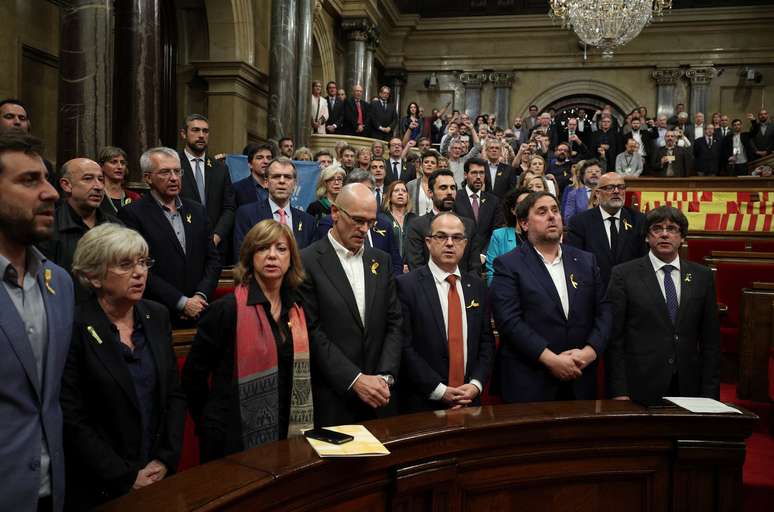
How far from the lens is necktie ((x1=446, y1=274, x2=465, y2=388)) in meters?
2.44

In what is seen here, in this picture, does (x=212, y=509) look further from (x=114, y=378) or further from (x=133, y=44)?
(x=133, y=44)

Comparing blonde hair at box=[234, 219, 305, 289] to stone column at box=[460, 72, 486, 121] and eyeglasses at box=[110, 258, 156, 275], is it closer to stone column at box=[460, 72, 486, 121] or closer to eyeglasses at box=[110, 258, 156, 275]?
eyeglasses at box=[110, 258, 156, 275]

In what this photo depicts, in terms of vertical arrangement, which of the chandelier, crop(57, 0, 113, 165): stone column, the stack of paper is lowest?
the stack of paper

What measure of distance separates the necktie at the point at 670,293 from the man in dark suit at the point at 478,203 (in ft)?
5.82

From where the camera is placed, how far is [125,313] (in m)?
1.79

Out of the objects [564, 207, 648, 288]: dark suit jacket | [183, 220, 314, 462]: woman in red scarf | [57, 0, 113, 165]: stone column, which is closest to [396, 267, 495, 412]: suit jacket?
[183, 220, 314, 462]: woman in red scarf

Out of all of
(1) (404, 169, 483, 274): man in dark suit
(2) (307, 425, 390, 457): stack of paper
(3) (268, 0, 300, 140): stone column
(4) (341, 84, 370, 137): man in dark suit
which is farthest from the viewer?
(4) (341, 84, 370, 137): man in dark suit

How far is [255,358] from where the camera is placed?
1.96m

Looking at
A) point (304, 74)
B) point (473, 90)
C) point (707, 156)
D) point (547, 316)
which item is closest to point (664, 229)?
point (547, 316)

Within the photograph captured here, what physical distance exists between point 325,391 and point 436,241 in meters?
0.70

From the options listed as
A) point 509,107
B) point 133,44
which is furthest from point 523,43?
point 133,44

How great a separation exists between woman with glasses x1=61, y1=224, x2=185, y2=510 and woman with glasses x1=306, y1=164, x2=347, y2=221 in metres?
2.19

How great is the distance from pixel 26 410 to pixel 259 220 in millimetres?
2162

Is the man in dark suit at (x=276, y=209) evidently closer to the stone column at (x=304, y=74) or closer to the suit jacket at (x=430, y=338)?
the suit jacket at (x=430, y=338)
